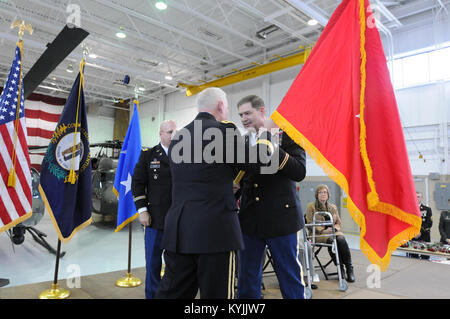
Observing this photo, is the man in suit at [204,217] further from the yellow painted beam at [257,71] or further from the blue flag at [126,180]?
the yellow painted beam at [257,71]

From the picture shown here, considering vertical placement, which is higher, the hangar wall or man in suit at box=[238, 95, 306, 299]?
the hangar wall

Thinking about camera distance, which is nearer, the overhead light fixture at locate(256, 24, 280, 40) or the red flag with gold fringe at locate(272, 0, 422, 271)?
the red flag with gold fringe at locate(272, 0, 422, 271)

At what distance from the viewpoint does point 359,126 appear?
172cm

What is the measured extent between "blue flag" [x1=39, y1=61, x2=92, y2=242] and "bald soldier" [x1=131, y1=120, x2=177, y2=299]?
826 mm

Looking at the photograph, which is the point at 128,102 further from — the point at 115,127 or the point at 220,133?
the point at 220,133

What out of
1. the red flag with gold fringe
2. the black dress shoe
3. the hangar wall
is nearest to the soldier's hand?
the red flag with gold fringe

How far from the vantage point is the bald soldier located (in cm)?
278

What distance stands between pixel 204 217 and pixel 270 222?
588 millimetres

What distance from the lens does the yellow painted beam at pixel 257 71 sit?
31.7 feet

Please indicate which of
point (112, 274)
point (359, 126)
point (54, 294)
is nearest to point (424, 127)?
point (359, 126)

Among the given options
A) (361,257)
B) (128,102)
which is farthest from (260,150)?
(128,102)

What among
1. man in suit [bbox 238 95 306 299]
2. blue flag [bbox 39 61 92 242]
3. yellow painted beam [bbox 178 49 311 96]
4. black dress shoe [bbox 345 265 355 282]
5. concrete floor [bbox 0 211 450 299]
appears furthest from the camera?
yellow painted beam [bbox 178 49 311 96]

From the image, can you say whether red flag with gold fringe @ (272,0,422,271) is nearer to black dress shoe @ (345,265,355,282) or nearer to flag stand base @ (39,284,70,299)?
black dress shoe @ (345,265,355,282)
